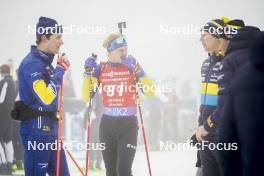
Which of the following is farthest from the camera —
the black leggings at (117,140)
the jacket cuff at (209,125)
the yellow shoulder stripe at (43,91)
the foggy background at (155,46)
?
the foggy background at (155,46)

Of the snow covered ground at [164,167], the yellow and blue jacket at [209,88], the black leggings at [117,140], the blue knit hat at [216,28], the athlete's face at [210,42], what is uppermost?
the blue knit hat at [216,28]

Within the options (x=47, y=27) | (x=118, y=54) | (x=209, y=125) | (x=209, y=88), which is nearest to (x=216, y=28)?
(x=209, y=88)

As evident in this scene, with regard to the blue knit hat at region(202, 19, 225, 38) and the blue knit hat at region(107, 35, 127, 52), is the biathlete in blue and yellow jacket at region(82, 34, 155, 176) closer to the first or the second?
the blue knit hat at region(107, 35, 127, 52)

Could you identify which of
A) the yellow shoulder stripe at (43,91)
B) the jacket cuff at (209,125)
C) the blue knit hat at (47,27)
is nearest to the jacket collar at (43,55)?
Answer: the blue knit hat at (47,27)

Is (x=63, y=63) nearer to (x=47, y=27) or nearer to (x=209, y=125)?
(x=47, y=27)

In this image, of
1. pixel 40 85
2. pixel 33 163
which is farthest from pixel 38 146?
pixel 40 85

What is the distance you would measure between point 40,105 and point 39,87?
10.0 inches

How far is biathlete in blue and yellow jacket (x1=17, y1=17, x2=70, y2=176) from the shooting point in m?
5.87

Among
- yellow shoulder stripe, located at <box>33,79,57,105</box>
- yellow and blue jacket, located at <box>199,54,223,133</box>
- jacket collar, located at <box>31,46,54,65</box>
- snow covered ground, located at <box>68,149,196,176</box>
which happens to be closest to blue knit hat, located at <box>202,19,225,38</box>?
yellow and blue jacket, located at <box>199,54,223,133</box>

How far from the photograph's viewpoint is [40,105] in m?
6.00

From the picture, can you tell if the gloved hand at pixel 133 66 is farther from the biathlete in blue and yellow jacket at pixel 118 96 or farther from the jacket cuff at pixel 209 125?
the jacket cuff at pixel 209 125

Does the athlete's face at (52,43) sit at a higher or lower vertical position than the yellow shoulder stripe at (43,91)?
higher

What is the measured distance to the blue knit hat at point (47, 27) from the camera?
20.4 ft

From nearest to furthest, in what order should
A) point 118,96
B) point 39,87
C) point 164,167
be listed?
point 39,87 → point 118,96 → point 164,167
